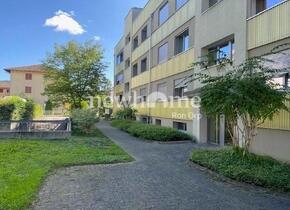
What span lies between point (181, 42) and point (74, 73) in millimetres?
16029

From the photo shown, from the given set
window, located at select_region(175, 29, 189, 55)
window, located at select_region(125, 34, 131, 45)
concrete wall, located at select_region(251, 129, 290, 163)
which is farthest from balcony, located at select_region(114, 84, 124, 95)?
concrete wall, located at select_region(251, 129, 290, 163)

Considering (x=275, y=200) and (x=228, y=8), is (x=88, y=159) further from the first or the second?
(x=228, y=8)

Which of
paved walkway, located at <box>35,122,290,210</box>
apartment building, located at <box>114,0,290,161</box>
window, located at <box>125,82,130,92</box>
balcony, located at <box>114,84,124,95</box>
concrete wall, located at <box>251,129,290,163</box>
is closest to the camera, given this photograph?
paved walkway, located at <box>35,122,290,210</box>

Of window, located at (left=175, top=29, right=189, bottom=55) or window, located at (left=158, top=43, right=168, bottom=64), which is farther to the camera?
window, located at (left=158, top=43, right=168, bottom=64)

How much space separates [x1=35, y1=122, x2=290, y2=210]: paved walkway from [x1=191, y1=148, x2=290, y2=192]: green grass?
36 cm

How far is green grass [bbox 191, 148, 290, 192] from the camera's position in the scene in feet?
25.9

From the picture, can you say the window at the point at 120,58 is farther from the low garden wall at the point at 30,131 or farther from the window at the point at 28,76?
the window at the point at 28,76

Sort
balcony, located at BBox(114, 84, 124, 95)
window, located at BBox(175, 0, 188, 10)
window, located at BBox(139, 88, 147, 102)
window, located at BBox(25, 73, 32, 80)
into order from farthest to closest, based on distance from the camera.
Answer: window, located at BBox(25, 73, 32, 80)
balcony, located at BBox(114, 84, 124, 95)
window, located at BBox(139, 88, 147, 102)
window, located at BBox(175, 0, 188, 10)

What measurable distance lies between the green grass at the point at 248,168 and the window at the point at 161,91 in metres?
13.2

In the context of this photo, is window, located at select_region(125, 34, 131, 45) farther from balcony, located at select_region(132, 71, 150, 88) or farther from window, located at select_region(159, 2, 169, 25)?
window, located at select_region(159, 2, 169, 25)

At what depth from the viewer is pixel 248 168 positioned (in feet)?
29.4

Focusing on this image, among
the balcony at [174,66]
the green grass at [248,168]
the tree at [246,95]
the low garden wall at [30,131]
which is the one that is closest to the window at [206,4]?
the balcony at [174,66]

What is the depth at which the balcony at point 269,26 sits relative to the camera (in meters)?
10.9

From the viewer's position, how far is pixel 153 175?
9266 millimetres
